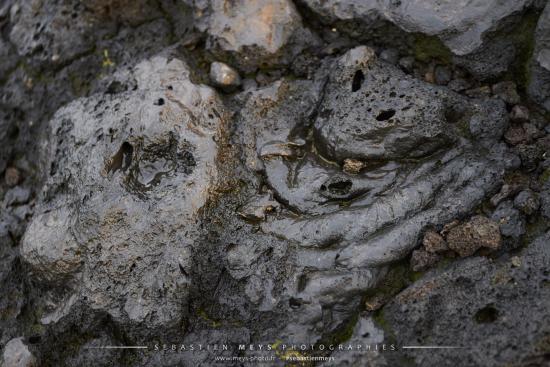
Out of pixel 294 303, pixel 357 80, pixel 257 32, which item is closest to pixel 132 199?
pixel 294 303

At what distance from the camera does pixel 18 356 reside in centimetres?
331

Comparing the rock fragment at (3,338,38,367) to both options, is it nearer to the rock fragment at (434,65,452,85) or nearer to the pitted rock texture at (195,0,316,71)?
the pitted rock texture at (195,0,316,71)

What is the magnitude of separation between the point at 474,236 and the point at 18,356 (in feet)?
9.05

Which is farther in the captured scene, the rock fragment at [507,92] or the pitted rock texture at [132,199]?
the rock fragment at [507,92]

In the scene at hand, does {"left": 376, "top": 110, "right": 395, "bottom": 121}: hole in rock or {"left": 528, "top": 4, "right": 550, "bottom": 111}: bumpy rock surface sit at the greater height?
{"left": 528, "top": 4, "right": 550, "bottom": 111}: bumpy rock surface

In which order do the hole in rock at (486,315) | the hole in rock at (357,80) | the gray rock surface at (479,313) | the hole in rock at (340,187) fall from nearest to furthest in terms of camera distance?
the gray rock surface at (479,313), the hole in rock at (486,315), the hole in rock at (340,187), the hole in rock at (357,80)

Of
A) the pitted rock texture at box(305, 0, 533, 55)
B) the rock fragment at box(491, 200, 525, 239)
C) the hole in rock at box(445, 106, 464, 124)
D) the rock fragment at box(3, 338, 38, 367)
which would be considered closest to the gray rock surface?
the rock fragment at box(491, 200, 525, 239)

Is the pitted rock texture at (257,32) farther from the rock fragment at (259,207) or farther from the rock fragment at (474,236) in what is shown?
the rock fragment at (474,236)

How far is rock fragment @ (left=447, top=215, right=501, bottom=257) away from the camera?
2900 millimetres

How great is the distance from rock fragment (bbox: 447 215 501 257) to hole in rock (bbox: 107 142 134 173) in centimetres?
192

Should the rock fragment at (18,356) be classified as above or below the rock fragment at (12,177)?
below

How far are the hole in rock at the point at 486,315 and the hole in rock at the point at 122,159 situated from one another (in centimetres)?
215

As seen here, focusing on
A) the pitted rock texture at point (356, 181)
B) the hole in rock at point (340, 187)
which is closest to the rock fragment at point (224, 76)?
the pitted rock texture at point (356, 181)

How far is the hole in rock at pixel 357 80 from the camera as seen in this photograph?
3357 millimetres
